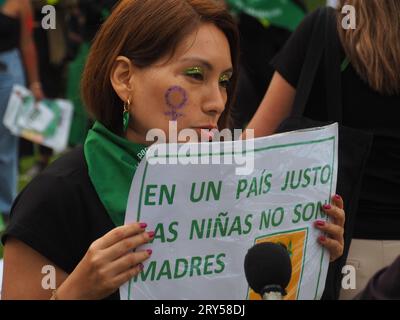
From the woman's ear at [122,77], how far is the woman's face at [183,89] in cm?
2

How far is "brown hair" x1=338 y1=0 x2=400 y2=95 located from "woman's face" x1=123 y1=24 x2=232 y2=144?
642mm

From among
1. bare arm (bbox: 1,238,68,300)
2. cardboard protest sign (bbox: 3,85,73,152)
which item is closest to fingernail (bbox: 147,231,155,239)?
bare arm (bbox: 1,238,68,300)

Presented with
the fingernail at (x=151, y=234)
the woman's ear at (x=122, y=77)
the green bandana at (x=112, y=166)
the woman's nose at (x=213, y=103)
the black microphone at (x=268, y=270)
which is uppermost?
the woman's ear at (x=122, y=77)

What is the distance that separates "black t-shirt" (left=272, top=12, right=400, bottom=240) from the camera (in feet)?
9.75

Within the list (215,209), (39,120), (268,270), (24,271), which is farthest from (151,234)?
(39,120)

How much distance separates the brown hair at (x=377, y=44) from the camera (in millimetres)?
2982

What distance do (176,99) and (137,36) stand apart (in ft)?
0.69

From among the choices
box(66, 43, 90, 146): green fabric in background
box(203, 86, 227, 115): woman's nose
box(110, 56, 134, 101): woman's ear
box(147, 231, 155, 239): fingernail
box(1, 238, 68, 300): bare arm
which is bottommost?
box(66, 43, 90, 146): green fabric in background

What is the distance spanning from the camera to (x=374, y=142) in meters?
3.02

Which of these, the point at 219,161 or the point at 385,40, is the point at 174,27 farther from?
the point at 385,40

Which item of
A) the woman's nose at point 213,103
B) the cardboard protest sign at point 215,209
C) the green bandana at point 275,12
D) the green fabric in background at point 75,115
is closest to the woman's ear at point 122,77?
the woman's nose at point 213,103

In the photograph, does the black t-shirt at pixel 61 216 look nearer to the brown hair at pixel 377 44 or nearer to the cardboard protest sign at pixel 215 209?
the cardboard protest sign at pixel 215 209

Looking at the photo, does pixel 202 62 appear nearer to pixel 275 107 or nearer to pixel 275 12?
pixel 275 107

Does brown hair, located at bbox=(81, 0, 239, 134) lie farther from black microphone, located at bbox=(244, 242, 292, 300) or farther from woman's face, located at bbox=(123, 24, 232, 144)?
black microphone, located at bbox=(244, 242, 292, 300)
